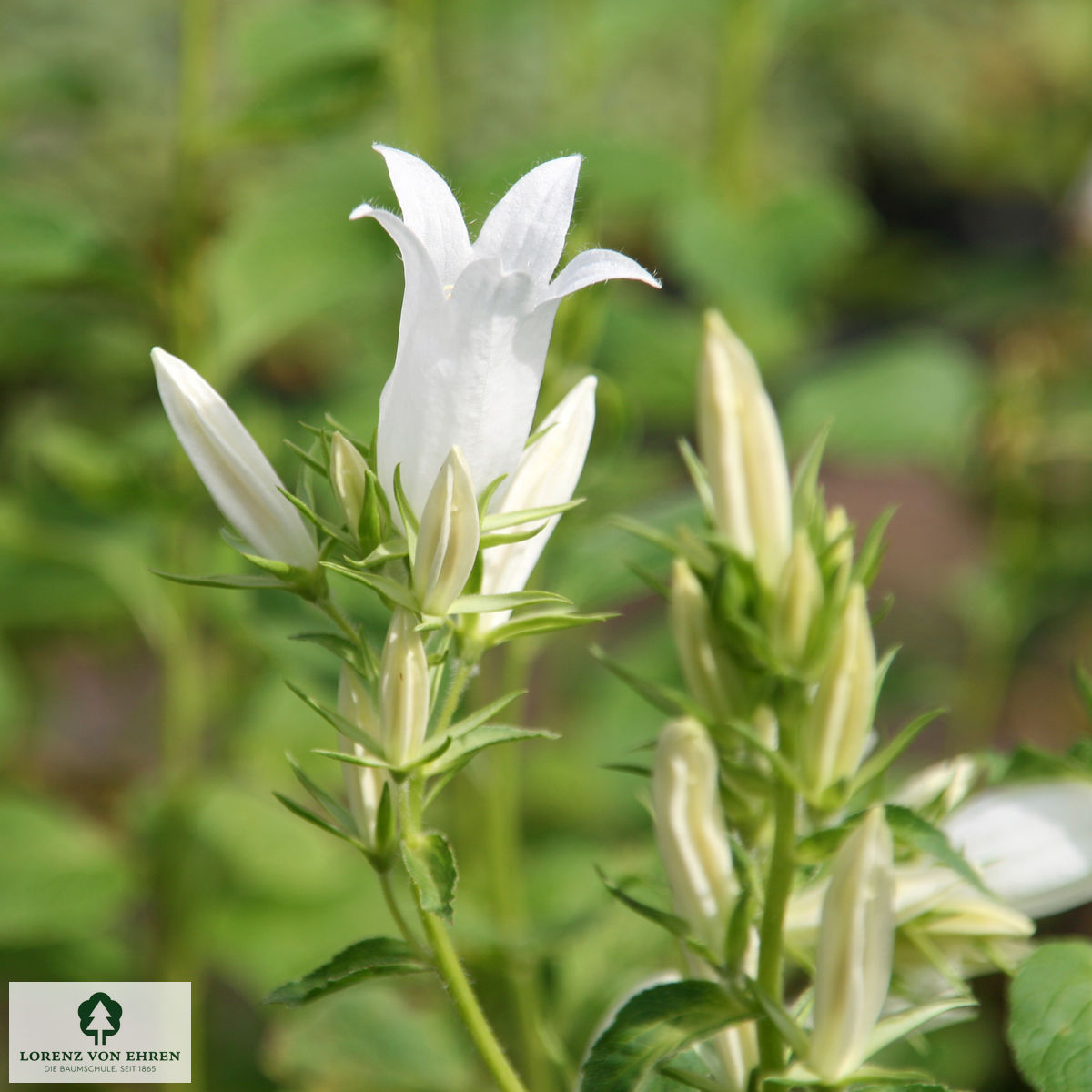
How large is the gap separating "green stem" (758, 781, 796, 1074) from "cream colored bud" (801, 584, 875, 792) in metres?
0.02

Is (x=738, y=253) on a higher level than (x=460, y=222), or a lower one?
higher

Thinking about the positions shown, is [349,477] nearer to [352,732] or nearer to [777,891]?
[352,732]

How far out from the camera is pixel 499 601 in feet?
1.56

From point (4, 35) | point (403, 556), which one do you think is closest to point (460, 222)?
point (403, 556)

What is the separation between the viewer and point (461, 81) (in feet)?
8.15

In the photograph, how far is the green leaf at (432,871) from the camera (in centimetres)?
45

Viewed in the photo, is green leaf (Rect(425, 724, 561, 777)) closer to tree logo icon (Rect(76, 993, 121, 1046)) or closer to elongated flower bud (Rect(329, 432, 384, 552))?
elongated flower bud (Rect(329, 432, 384, 552))

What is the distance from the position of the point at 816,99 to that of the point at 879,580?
1.97 m

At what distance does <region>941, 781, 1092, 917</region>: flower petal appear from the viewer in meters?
0.56

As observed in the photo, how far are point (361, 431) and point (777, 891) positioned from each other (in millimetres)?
738

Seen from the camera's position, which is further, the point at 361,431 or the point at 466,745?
the point at 361,431

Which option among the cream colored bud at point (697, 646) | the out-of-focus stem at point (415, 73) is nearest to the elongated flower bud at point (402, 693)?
the cream colored bud at point (697, 646)

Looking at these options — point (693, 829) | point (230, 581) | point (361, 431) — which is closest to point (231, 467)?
point (230, 581)

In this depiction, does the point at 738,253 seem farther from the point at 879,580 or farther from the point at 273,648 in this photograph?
the point at 879,580
